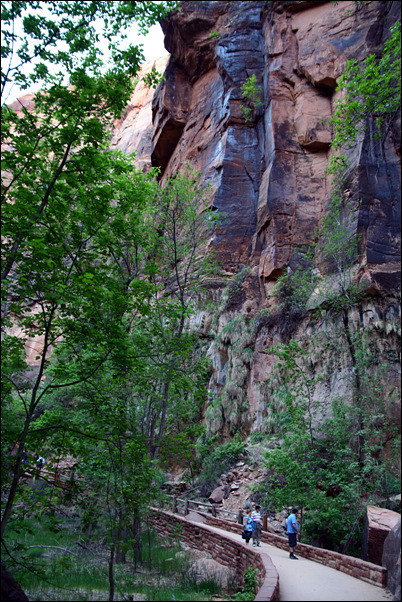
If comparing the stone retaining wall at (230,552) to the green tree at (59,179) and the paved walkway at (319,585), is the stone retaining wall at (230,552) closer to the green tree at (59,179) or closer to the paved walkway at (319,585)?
the paved walkway at (319,585)

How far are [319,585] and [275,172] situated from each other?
2240cm

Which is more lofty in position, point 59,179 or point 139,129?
point 139,129

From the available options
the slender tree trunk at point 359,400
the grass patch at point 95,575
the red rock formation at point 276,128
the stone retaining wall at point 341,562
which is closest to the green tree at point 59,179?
the grass patch at point 95,575

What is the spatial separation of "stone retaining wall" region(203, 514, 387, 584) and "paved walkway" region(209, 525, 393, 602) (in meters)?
0.14

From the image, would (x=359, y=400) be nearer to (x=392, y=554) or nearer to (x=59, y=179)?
(x=392, y=554)

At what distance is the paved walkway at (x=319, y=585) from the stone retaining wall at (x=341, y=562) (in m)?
0.14

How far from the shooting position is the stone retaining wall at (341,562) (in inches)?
315

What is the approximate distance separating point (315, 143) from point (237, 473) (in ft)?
61.4

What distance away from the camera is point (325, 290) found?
19.4 meters

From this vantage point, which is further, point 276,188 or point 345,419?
point 276,188

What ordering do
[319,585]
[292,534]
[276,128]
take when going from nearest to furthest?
[319,585]
[292,534]
[276,128]

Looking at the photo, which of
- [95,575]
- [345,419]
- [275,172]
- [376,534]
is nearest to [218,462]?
[345,419]

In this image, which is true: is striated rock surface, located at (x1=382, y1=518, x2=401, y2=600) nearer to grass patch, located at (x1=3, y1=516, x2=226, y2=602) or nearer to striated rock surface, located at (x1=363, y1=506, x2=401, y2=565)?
striated rock surface, located at (x1=363, y1=506, x2=401, y2=565)

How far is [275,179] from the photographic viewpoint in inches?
1027
